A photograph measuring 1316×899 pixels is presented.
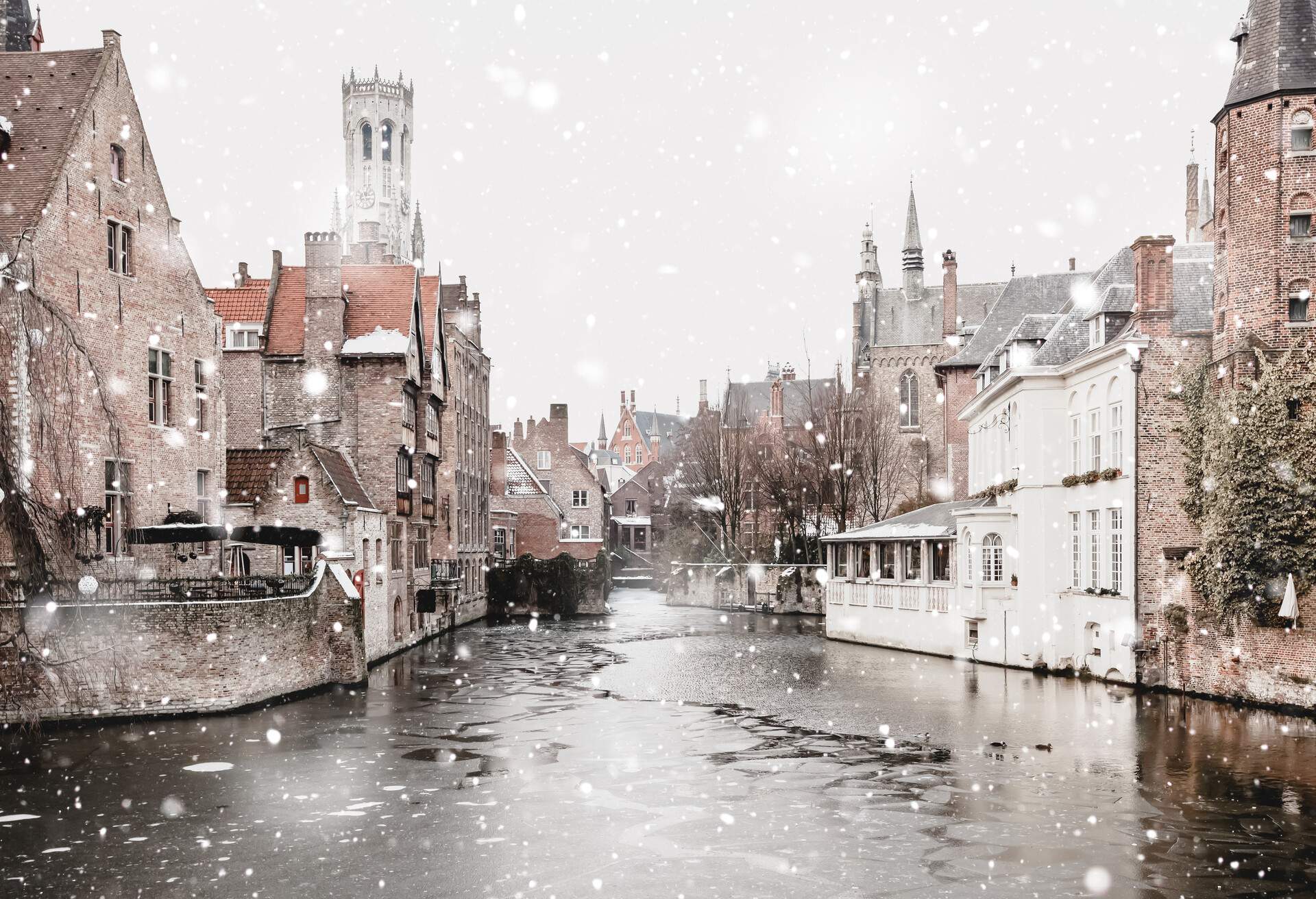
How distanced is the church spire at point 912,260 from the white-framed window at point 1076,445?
4419 centimetres

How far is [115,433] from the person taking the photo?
1305 cm

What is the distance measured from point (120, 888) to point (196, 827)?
235 centimetres

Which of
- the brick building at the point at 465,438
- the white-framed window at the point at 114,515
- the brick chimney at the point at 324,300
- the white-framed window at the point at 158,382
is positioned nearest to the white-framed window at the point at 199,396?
the white-framed window at the point at 158,382

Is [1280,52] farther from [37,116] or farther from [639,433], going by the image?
[639,433]

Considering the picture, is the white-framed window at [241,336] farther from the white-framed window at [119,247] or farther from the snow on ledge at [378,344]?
the white-framed window at [119,247]

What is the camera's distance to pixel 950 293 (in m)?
63.4

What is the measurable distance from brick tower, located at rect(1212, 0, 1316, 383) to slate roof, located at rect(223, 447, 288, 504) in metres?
22.9

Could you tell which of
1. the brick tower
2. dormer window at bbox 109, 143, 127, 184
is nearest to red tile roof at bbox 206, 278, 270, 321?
dormer window at bbox 109, 143, 127, 184

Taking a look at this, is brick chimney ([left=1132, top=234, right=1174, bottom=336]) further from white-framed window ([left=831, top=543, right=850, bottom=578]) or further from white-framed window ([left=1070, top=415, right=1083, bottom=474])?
white-framed window ([left=831, top=543, right=850, bottom=578])

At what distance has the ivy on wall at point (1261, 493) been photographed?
72.2 feet

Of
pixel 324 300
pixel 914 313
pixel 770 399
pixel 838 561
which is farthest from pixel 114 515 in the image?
pixel 770 399

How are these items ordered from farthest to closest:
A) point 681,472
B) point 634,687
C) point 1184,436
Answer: point 681,472, point 634,687, point 1184,436

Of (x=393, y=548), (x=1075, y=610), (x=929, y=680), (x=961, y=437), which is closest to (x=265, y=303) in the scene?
(x=393, y=548)

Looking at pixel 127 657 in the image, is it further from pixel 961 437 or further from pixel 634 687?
pixel 961 437
